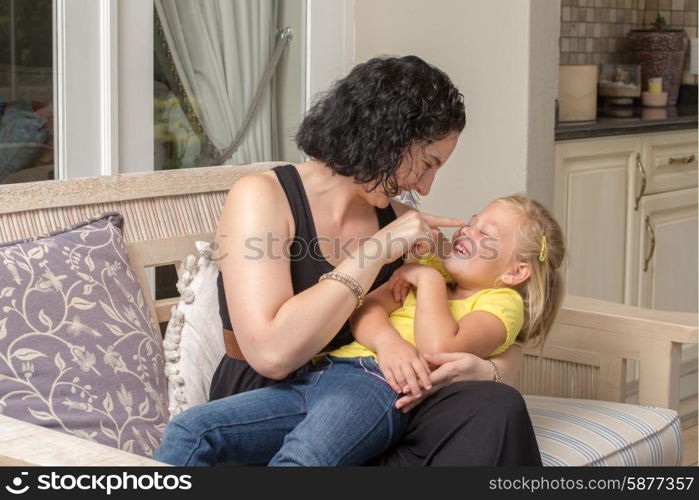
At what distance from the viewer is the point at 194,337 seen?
74.8 inches

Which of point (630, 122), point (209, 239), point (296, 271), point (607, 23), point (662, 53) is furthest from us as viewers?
point (607, 23)

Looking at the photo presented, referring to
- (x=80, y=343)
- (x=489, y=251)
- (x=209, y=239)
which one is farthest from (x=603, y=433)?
(x=80, y=343)

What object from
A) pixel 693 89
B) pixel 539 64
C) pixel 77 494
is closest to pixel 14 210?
pixel 77 494

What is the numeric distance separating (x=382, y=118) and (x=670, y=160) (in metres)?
2.29

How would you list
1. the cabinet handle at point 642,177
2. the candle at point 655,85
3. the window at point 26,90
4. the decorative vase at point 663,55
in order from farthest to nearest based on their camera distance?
the decorative vase at point 663,55 → the candle at point 655,85 → the cabinet handle at point 642,177 → the window at point 26,90

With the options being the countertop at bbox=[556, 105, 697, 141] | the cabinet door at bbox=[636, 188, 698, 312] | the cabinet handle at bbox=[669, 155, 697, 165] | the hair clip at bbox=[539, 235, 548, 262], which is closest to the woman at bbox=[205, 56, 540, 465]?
the hair clip at bbox=[539, 235, 548, 262]

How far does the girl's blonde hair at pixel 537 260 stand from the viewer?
187 cm

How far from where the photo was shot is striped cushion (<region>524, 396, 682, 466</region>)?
1869mm

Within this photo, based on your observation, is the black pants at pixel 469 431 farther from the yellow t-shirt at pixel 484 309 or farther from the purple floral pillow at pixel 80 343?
the purple floral pillow at pixel 80 343

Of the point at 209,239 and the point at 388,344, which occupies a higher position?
the point at 209,239

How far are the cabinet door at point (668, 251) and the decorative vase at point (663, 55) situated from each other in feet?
2.02

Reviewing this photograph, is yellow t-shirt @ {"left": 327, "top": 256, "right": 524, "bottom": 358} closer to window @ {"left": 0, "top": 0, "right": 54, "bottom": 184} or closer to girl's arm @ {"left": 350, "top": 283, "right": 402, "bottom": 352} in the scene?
girl's arm @ {"left": 350, "top": 283, "right": 402, "bottom": 352}

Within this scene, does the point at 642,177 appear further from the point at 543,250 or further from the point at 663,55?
the point at 543,250

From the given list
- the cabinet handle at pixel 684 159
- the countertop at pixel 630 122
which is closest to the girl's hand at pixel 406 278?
the countertop at pixel 630 122
